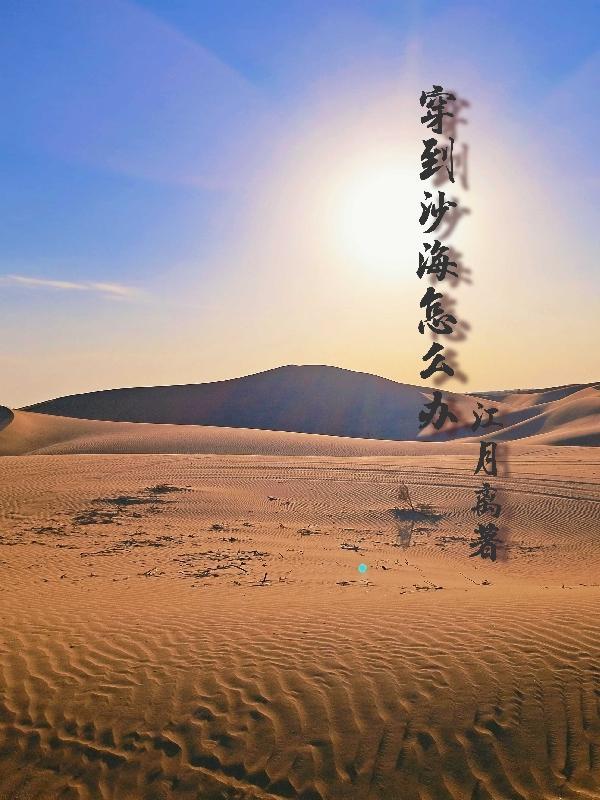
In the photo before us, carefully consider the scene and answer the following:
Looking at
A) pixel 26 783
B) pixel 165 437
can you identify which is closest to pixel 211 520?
pixel 26 783

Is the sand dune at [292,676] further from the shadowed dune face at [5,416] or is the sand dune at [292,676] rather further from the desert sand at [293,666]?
the shadowed dune face at [5,416]

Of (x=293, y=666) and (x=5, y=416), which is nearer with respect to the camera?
(x=293, y=666)

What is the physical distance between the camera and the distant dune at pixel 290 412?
48844 millimetres

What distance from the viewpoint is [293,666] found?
7.18m

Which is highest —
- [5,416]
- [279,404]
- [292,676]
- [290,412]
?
[279,404]

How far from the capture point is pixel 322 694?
21.5 feet

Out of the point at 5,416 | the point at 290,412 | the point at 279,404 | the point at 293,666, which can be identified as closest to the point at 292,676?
the point at 293,666

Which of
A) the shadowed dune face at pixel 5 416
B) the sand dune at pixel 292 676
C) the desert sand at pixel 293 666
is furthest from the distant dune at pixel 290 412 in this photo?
the sand dune at pixel 292 676

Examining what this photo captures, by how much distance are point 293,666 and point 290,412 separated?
8334 cm

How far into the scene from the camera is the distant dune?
48.8m

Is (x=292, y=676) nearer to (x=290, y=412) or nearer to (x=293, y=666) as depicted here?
(x=293, y=666)

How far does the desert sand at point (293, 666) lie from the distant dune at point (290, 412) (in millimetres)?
29784

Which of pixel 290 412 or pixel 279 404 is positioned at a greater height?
pixel 279 404

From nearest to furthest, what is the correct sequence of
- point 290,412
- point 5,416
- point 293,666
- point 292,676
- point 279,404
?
point 292,676 → point 293,666 → point 5,416 → point 290,412 → point 279,404
